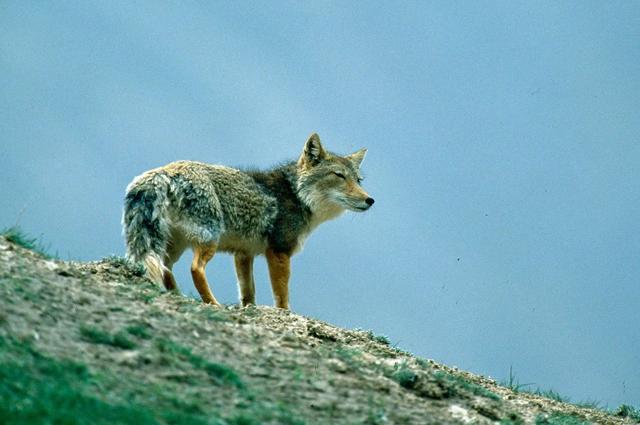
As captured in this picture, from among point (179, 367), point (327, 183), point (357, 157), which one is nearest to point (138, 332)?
point (179, 367)

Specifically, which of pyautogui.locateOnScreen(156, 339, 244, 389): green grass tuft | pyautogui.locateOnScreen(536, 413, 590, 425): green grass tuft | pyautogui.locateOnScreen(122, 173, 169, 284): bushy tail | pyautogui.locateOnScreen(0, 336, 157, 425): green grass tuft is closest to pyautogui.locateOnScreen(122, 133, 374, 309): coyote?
pyautogui.locateOnScreen(122, 173, 169, 284): bushy tail

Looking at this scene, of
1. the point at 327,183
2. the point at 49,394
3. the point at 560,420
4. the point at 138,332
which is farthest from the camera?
the point at 327,183

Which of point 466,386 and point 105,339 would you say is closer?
point 105,339

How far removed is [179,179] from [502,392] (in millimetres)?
5422

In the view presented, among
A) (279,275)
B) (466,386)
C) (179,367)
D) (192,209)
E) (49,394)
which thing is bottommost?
(49,394)

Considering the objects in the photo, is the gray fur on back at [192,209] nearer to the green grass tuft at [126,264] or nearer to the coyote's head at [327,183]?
the green grass tuft at [126,264]

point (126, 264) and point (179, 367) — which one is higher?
point (126, 264)

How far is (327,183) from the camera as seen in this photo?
16531 millimetres

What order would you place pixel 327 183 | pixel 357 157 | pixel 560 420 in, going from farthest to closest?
pixel 357 157, pixel 327 183, pixel 560 420

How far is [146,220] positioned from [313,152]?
4.06m

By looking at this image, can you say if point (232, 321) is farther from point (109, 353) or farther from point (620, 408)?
point (620, 408)

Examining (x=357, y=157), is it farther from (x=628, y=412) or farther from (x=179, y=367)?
(x=179, y=367)

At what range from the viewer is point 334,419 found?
806cm

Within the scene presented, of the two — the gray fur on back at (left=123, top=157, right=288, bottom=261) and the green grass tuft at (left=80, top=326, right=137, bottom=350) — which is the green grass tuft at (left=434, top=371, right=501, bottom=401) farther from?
the gray fur on back at (left=123, top=157, right=288, bottom=261)
